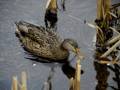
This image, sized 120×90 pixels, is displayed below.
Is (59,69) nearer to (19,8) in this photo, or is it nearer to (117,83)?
(117,83)

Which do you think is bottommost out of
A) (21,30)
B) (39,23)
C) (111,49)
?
(111,49)

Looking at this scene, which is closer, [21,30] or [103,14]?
[103,14]

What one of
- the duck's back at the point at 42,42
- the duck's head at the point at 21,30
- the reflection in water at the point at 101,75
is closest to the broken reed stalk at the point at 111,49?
the reflection in water at the point at 101,75

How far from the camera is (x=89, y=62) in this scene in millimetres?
6102

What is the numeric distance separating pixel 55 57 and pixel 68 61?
22 cm

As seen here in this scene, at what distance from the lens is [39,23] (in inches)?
279

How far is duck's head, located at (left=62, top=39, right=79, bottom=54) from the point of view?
6234 millimetres

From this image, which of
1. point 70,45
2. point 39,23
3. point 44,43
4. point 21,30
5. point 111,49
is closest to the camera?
point 111,49

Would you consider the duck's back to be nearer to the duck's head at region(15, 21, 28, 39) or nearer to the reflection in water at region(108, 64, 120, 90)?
the duck's head at region(15, 21, 28, 39)

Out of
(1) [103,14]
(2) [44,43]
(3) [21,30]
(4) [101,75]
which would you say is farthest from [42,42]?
(4) [101,75]

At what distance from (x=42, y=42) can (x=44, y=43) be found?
35mm

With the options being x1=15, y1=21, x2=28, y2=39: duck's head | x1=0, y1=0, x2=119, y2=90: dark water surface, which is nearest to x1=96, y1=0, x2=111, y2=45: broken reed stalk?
x1=0, y1=0, x2=119, y2=90: dark water surface

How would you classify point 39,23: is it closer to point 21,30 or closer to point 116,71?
point 21,30

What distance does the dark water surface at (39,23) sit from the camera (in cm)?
571
